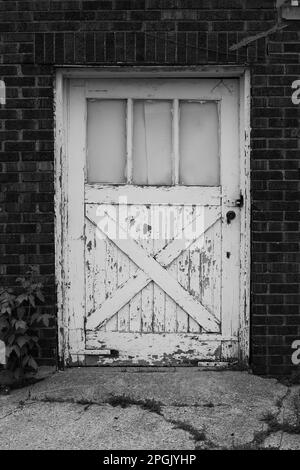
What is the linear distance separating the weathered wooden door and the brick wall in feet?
0.79

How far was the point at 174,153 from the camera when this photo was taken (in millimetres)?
4867

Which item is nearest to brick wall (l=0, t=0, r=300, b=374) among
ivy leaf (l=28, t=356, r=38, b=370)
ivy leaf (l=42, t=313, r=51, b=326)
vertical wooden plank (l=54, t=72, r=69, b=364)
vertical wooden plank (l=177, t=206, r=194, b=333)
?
vertical wooden plank (l=54, t=72, r=69, b=364)

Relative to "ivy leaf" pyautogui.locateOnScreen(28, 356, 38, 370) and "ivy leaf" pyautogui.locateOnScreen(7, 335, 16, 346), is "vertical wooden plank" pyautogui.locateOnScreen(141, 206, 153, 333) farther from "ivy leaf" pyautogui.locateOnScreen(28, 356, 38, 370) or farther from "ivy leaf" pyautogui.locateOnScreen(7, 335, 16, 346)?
"ivy leaf" pyautogui.locateOnScreen(7, 335, 16, 346)

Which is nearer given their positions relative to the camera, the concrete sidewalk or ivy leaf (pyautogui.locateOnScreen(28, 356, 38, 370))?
the concrete sidewalk

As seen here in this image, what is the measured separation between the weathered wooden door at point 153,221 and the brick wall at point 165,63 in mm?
242

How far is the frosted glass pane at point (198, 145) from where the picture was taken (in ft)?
16.0

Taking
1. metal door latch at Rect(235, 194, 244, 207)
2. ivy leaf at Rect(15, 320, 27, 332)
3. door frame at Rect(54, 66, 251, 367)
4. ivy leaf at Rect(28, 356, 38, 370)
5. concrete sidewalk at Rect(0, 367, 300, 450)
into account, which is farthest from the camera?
metal door latch at Rect(235, 194, 244, 207)

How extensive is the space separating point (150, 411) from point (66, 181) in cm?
184

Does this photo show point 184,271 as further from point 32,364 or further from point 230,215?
point 32,364

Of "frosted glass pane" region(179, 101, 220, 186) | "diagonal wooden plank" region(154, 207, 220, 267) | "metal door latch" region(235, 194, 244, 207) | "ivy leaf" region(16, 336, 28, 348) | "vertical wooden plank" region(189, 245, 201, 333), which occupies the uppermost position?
"frosted glass pane" region(179, 101, 220, 186)

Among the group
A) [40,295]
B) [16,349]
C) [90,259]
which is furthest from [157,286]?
[16,349]

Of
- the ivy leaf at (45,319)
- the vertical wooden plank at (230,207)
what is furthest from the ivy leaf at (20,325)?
the vertical wooden plank at (230,207)

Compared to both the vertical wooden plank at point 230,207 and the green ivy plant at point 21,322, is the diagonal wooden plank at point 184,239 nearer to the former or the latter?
the vertical wooden plank at point 230,207

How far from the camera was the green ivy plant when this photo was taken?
178 inches
